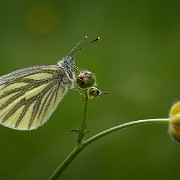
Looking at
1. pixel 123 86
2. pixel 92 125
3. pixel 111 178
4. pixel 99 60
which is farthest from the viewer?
pixel 99 60

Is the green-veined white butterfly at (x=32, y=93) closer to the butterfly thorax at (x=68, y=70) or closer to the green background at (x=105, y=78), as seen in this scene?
the butterfly thorax at (x=68, y=70)

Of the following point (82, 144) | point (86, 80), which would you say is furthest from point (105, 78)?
point (82, 144)

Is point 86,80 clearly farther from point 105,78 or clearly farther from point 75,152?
point 105,78

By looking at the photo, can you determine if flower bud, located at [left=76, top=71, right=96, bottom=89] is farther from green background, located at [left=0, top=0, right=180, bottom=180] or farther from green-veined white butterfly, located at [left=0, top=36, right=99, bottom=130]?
green background, located at [left=0, top=0, right=180, bottom=180]

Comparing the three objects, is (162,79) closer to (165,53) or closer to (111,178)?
(165,53)

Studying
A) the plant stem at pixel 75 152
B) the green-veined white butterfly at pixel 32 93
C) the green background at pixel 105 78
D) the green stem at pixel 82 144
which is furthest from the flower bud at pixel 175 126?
the green background at pixel 105 78

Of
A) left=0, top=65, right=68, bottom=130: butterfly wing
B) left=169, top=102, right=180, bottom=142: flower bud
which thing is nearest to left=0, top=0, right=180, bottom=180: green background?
left=0, top=65, right=68, bottom=130: butterfly wing

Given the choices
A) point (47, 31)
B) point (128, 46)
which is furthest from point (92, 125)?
point (47, 31)
